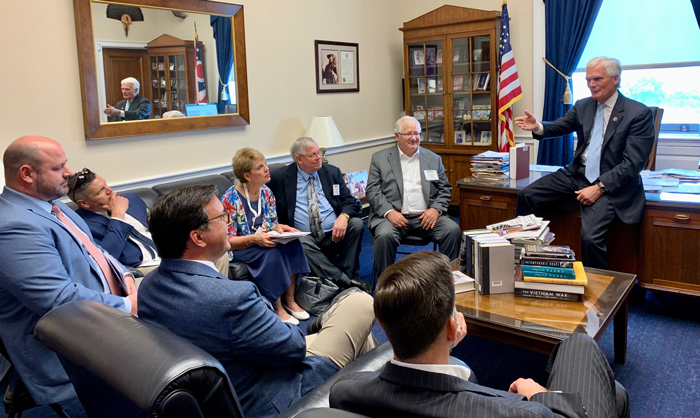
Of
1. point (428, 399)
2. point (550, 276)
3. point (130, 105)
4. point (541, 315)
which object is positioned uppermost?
point (130, 105)

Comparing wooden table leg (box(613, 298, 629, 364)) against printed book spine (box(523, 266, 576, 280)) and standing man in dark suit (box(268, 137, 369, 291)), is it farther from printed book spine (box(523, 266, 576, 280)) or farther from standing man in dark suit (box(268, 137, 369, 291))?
standing man in dark suit (box(268, 137, 369, 291))

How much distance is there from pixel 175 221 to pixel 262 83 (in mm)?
3312

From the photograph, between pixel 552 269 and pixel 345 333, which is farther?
pixel 552 269

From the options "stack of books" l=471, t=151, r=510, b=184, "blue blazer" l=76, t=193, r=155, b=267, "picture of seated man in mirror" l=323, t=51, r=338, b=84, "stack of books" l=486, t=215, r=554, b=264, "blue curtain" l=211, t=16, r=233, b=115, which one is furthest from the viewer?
"picture of seated man in mirror" l=323, t=51, r=338, b=84

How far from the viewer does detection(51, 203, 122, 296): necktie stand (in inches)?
93.2

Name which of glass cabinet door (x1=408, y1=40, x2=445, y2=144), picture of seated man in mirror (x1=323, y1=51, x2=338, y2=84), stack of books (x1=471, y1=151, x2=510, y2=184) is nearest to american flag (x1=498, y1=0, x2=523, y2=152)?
glass cabinet door (x1=408, y1=40, x2=445, y2=144)

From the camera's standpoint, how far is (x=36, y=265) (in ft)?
6.50

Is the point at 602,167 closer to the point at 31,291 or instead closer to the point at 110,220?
the point at 110,220

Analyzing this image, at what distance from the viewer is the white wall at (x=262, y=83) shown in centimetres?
333

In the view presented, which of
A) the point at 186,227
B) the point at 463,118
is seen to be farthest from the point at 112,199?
the point at 463,118

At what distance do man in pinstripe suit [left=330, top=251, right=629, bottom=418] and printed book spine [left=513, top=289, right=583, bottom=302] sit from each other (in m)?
1.11

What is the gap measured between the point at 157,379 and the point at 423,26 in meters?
5.50

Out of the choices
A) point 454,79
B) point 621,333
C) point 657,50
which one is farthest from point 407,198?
point 657,50

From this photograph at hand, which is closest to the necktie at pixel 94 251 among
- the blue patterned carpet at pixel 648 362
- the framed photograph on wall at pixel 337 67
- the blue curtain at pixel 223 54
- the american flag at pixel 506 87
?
the blue patterned carpet at pixel 648 362
